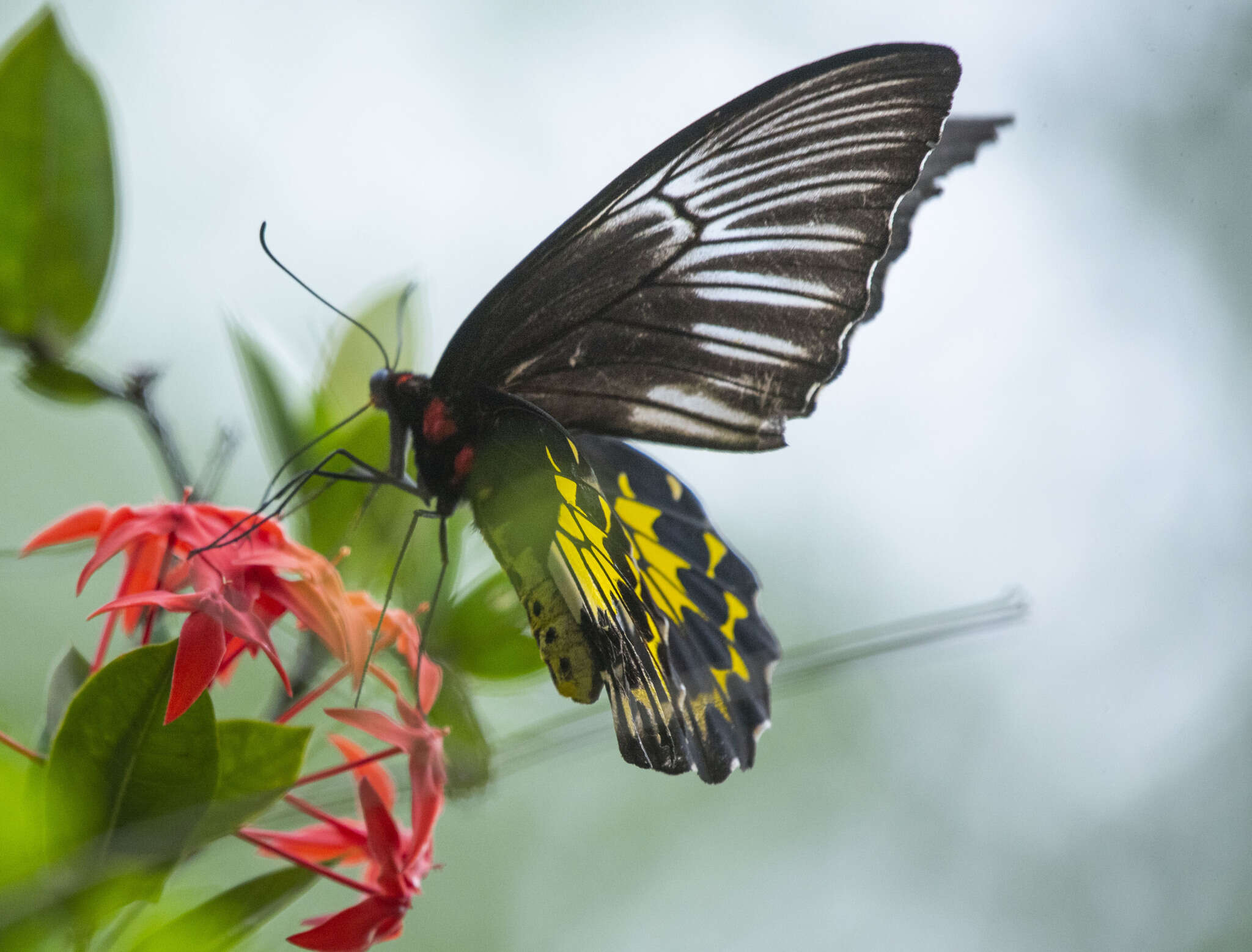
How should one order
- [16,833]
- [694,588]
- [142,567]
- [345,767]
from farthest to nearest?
1. [694,588]
2. [142,567]
3. [345,767]
4. [16,833]

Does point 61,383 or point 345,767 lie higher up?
point 61,383

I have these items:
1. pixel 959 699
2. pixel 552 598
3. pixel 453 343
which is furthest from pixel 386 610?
pixel 959 699

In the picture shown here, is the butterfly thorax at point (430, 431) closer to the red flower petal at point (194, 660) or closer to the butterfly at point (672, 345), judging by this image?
the butterfly at point (672, 345)

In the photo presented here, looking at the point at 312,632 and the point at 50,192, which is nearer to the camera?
the point at 312,632

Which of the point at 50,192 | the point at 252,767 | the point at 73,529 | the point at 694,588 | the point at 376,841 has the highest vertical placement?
the point at 50,192

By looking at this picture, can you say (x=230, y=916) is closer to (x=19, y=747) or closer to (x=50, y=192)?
(x=19, y=747)

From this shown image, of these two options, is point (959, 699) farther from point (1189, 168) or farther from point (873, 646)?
point (873, 646)

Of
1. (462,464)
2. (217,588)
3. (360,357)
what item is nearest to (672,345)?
(462,464)
